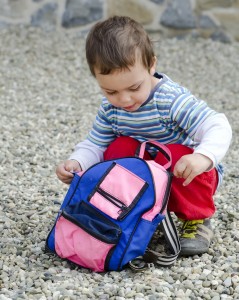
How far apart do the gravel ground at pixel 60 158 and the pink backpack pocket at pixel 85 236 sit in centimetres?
5

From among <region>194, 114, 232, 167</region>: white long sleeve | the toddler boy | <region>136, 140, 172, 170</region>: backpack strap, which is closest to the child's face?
the toddler boy

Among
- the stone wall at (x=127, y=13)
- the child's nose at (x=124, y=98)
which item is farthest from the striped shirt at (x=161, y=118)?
the stone wall at (x=127, y=13)

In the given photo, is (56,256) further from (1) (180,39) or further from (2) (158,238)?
(1) (180,39)

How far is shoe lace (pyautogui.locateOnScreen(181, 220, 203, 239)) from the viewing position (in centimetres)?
260

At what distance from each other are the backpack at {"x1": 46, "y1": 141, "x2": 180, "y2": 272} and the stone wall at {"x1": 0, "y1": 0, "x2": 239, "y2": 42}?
380cm

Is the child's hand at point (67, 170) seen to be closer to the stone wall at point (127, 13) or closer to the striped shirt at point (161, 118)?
the striped shirt at point (161, 118)

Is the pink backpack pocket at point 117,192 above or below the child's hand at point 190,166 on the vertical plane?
below

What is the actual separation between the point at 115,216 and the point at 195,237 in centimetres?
39

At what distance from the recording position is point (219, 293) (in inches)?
88.8

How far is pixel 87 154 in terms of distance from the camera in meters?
2.68

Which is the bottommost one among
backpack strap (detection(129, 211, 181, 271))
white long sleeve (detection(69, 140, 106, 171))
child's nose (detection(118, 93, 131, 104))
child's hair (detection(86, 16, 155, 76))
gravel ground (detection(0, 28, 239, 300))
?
gravel ground (detection(0, 28, 239, 300))

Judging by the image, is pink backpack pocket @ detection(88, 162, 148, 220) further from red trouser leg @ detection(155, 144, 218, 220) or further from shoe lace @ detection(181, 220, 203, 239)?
shoe lace @ detection(181, 220, 203, 239)

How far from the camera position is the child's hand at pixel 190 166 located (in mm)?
2309

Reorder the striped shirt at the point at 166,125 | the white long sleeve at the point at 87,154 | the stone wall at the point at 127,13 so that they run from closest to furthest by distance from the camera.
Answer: the striped shirt at the point at 166,125, the white long sleeve at the point at 87,154, the stone wall at the point at 127,13
